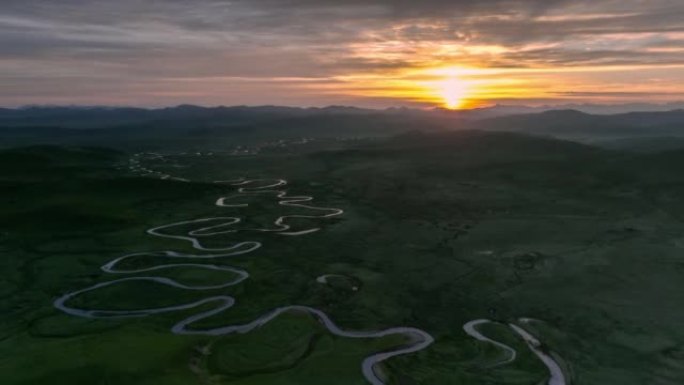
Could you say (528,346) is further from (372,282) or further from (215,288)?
(215,288)

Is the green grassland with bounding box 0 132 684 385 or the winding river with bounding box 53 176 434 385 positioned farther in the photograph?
the winding river with bounding box 53 176 434 385

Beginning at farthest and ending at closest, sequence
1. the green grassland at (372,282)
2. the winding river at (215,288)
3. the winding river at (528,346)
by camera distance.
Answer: the winding river at (215,288) < the green grassland at (372,282) < the winding river at (528,346)

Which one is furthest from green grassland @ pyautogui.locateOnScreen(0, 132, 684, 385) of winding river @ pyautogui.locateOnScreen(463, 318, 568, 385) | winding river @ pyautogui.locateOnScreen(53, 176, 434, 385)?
winding river @ pyautogui.locateOnScreen(53, 176, 434, 385)

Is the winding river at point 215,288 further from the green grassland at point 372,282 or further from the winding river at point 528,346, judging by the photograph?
the winding river at point 528,346

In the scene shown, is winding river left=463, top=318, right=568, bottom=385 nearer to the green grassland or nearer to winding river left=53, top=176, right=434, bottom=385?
the green grassland

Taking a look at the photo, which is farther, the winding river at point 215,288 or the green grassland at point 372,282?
the winding river at point 215,288

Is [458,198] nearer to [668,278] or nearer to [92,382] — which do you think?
[668,278]

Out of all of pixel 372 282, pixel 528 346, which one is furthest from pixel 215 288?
pixel 528 346

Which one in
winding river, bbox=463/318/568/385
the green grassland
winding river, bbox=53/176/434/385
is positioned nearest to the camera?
winding river, bbox=463/318/568/385

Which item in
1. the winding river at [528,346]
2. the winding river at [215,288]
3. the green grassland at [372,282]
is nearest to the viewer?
the winding river at [528,346]

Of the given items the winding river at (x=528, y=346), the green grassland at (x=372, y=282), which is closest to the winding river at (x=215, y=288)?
the green grassland at (x=372, y=282)

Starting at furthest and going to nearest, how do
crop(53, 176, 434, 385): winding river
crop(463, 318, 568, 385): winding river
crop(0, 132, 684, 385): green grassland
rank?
crop(53, 176, 434, 385): winding river
crop(0, 132, 684, 385): green grassland
crop(463, 318, 568, 385): winding river
